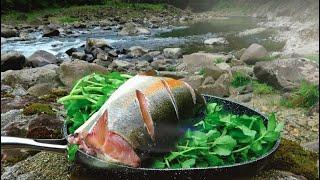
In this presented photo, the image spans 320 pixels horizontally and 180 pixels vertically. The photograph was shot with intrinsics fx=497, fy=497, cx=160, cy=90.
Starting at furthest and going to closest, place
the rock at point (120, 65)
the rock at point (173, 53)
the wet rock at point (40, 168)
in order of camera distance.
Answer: the rock at point (173, 53)
the rock at point (120, 65)
the wet rock at point (40, 168)

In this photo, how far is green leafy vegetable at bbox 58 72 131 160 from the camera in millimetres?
970

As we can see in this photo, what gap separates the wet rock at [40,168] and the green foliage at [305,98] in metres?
3.22

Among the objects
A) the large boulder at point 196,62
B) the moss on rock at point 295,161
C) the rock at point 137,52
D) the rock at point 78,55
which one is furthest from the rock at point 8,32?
the moss on rock at point 295,161

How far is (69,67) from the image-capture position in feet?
16.0

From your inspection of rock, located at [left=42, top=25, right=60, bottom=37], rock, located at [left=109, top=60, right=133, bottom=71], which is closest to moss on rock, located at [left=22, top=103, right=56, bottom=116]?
rock, located at [left=109, top=60, right=133, bottom=71]

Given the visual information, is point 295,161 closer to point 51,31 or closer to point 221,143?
point 221,143

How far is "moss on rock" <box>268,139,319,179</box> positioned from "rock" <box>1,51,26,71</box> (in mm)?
6514

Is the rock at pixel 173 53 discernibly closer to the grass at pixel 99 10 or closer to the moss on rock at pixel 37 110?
the grass at pixel 99 10

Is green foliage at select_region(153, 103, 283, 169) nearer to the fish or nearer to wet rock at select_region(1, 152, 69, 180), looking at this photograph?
the fish

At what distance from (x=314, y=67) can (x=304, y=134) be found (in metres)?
1.51

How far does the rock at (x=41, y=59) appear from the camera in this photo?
7.65 meters


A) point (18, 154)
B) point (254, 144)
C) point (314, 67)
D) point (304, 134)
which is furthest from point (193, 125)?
point (314, 67)

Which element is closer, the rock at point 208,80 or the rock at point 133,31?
the rock at point 208,80

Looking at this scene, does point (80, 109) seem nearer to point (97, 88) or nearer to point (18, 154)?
point (97, 88)
